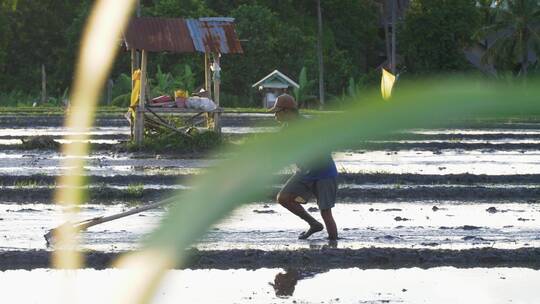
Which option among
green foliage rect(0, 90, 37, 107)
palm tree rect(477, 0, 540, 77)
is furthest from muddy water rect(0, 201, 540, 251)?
palm tree rect(477, 0, 540, 77)

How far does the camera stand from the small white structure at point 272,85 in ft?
137

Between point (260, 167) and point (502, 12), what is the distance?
51878 mm

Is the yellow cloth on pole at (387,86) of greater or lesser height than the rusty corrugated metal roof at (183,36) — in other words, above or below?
above

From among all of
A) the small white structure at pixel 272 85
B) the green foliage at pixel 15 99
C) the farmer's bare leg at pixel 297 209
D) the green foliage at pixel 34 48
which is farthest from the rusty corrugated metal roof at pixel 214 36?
the green foliage at pixel 34 48

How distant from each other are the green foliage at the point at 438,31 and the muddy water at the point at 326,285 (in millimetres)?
38642

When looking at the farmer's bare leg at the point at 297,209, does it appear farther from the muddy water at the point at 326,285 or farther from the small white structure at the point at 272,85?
the small white structure at the point at 272,85

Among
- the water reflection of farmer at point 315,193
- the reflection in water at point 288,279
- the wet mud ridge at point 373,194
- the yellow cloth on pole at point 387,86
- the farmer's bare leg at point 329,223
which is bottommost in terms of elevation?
the wet mud ridge at point 373,194

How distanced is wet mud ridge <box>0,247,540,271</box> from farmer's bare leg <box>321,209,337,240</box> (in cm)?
53

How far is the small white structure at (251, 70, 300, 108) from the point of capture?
4162 cm

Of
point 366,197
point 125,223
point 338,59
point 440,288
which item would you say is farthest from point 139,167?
point 338,59

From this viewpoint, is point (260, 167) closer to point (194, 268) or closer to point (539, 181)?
point (194, 268)

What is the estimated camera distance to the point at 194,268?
7875 mm

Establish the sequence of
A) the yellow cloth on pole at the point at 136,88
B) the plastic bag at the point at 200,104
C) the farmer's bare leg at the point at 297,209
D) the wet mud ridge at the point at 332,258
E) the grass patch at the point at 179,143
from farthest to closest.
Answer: the grass patch at the point at 179,143 → the yellow cloth on pole at the point at 136,88 → the plastic bag at the point at 200,104 → the farmer's bare leg at the point at 297,209 → the wet mud ridge at the point at 332,258

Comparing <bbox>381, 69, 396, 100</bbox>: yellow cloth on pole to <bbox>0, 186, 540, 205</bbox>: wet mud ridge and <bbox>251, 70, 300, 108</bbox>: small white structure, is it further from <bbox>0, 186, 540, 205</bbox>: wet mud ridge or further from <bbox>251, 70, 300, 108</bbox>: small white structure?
<bbox>251, 70, 300, 108</bbox>: small white structure
